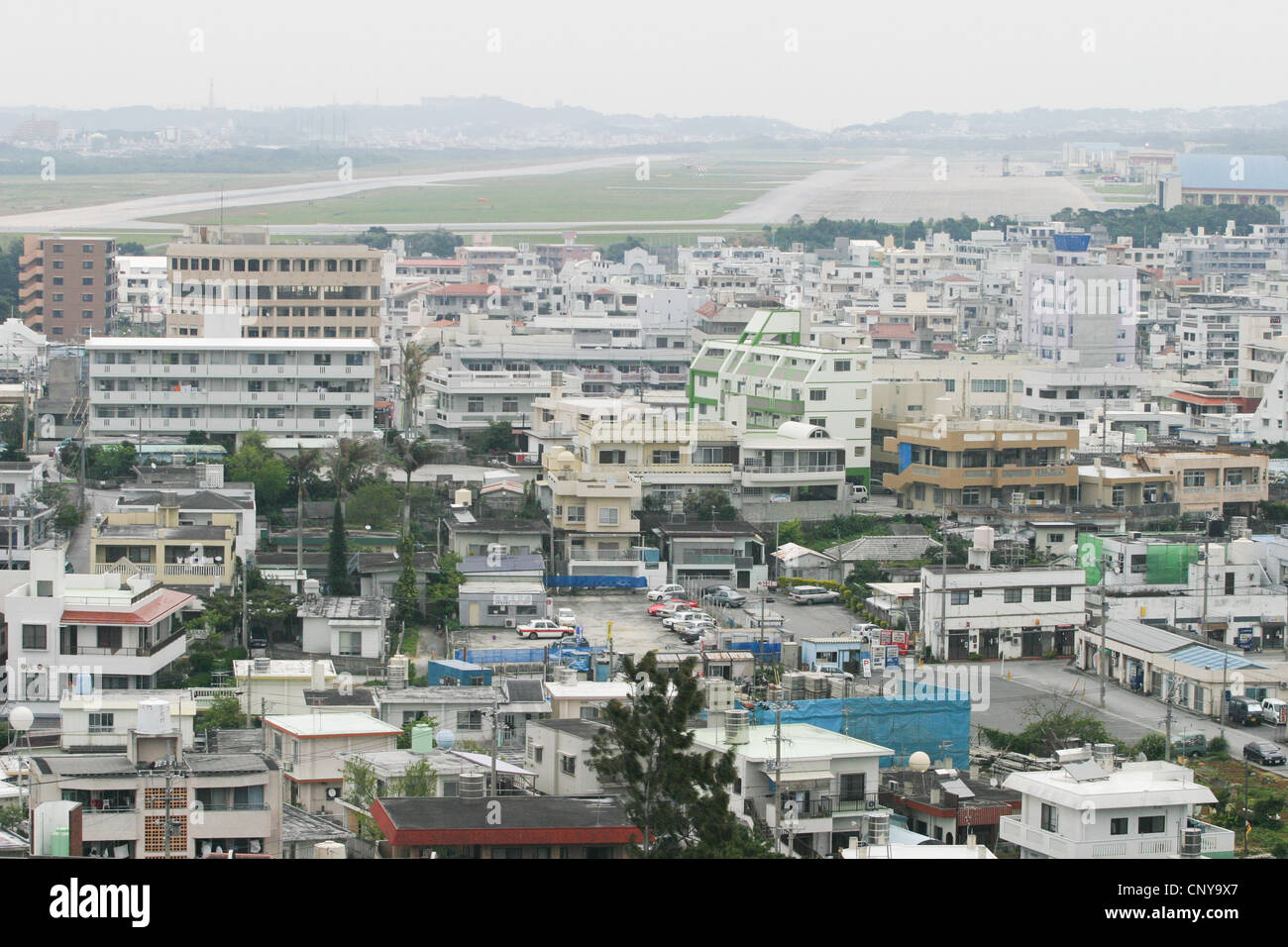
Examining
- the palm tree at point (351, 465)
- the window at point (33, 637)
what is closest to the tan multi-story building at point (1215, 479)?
the palm tree at point (351, 465)

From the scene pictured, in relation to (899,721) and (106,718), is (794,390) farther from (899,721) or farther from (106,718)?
(106,718)

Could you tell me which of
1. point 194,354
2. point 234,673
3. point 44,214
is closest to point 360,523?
point 194,354

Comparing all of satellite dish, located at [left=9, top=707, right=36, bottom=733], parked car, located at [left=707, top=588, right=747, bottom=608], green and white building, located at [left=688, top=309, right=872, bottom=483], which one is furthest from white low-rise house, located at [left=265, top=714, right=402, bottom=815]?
green and white building, located at [left=688, top=309, right=872, bottom=483]

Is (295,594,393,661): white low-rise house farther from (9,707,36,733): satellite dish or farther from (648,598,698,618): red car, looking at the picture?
(9,707,36,733): satellite dish

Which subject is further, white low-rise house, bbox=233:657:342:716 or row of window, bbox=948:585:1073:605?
row of window, bbox=948:585:1073:605

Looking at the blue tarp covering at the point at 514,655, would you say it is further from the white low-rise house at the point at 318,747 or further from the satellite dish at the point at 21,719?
the satellite dish at the point at 21,719

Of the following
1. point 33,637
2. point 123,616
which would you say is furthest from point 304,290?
point 123,616
